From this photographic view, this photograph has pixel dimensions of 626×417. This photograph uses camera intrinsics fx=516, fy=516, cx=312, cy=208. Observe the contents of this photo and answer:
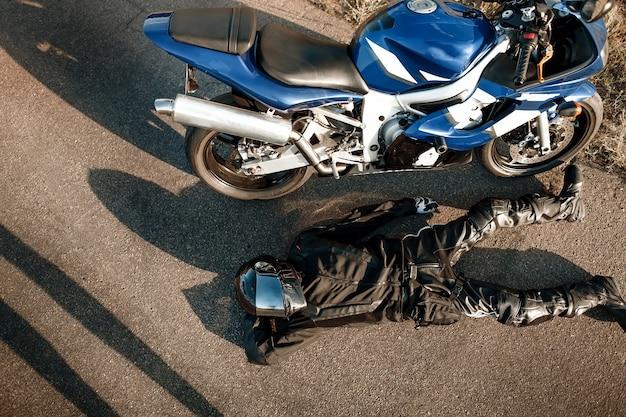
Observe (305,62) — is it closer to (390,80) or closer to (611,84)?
(390,80)

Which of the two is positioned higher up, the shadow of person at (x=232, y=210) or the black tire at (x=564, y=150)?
the black tire at (x=564, y=150)

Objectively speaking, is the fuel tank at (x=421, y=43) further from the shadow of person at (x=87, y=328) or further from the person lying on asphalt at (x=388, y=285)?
the shadow of person at (x=87, y=328)

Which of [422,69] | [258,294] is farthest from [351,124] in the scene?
[258,294]

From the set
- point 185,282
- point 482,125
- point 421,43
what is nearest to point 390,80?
point 421,43

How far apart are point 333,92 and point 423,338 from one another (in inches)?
64.9

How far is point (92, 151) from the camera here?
3541 mm

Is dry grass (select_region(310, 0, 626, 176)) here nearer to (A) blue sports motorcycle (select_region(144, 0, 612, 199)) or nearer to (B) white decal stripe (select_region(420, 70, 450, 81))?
(A) blue sports motorcycle (select_region(144, 0, 612, 199))

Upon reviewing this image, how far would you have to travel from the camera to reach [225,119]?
2477mm

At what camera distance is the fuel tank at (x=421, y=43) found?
2338 mm

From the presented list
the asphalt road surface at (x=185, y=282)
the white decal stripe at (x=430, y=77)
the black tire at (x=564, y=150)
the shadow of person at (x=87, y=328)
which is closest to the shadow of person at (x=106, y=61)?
the asphalt road surface at (x=185, y=282)

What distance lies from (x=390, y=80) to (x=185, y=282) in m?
1.80

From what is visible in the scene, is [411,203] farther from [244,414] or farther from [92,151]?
[92,151]

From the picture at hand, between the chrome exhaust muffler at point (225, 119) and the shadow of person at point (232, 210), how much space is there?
91 cm

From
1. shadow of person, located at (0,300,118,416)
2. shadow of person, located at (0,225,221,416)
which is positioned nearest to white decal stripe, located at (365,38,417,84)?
shadow of person, located at (0,225,221,416)
